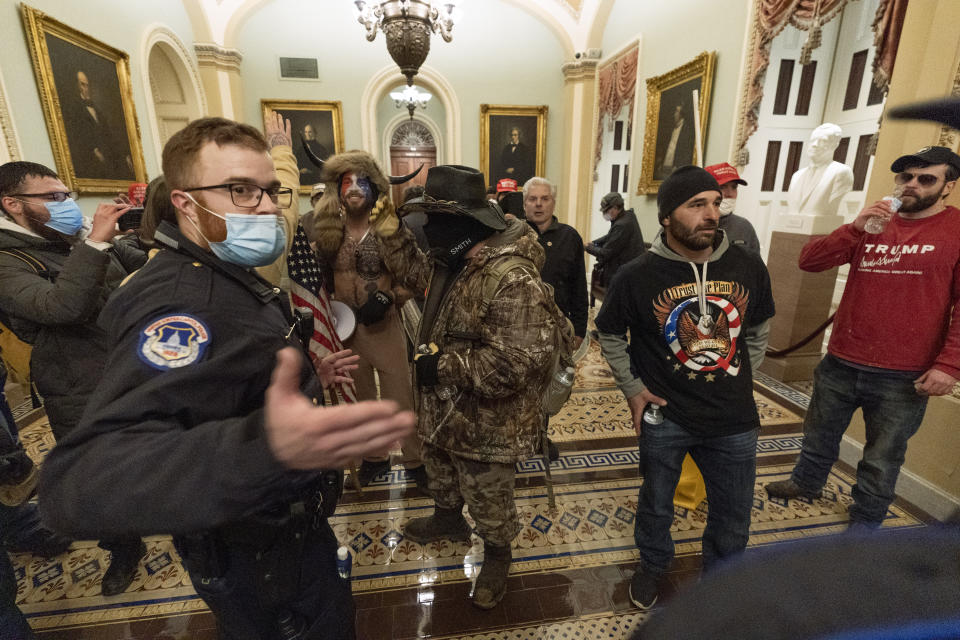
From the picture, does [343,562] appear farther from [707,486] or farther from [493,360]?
[707,486]

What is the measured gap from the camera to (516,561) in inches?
94.0

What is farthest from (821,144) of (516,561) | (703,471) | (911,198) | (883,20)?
(516,561)

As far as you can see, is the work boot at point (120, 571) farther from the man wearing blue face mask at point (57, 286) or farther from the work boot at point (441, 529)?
the work boot at point (441, 529)

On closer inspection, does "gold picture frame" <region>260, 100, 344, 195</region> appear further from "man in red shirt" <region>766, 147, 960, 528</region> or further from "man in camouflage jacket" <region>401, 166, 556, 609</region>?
"man in red shirt" <region>766, 147, 960, 528</region>

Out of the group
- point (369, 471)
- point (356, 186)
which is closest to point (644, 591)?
point (369, 471)

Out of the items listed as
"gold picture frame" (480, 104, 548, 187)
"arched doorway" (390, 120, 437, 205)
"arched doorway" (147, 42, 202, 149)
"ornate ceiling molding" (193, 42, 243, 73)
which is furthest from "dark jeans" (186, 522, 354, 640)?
"arched doorway" (390, 120, 437, 205)

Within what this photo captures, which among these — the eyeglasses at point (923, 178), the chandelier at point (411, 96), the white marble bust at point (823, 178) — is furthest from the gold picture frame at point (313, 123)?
the eyeglasses at point (923, 178)

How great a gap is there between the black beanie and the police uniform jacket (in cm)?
161

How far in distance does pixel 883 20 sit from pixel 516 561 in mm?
5216

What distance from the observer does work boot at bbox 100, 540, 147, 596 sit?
87.3 inches

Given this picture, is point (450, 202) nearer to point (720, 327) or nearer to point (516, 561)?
point (720, 327)

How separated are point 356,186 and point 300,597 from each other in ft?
6.95

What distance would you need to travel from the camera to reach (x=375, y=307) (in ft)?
8.75

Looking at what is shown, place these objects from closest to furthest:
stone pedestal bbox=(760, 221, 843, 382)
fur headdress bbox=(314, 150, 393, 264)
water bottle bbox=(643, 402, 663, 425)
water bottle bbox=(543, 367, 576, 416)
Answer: water bottle bbox=(643, 402, 663, 425) → water bottle bbox=(543, 367, 576, 416) → fur headdress bbox=(314, 150, 393, 264) → stone pedestal bbox=(760, 221, 843, 382)
